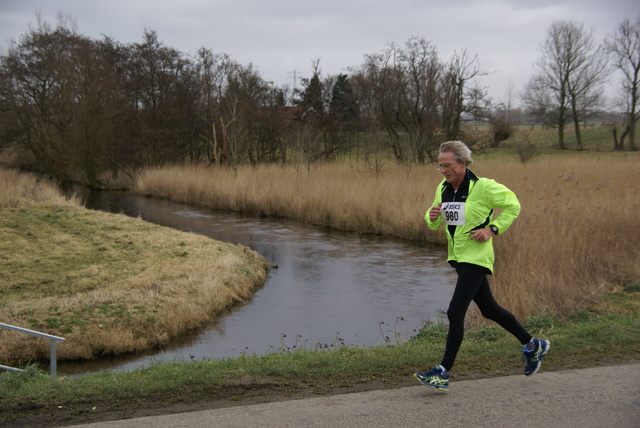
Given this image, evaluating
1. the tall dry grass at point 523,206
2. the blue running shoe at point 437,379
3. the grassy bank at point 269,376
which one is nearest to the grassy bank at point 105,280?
the grassy bank at point 269,376

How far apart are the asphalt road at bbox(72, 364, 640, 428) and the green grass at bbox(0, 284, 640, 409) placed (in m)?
0.40

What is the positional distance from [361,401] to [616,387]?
1.96 metres

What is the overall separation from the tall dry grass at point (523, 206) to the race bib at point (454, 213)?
4024 millimetres

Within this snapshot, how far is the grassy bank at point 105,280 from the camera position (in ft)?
35.0

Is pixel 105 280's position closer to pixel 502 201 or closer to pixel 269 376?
pixel 269 376

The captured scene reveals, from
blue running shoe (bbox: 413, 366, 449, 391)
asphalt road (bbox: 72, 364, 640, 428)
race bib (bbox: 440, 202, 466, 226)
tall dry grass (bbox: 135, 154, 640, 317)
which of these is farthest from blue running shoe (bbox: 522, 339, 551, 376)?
tall dry grass (bbox: 135, 154, 640, 317)

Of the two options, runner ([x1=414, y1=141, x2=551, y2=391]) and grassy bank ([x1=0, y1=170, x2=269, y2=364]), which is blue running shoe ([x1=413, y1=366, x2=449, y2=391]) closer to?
runner ([x1=414, y1=141, x2=551, y2=391])

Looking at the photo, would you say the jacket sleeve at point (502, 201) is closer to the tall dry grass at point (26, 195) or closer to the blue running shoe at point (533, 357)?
the blue running shoe at point (533, 357)

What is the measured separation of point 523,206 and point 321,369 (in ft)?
42.6

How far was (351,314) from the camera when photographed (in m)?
12.8

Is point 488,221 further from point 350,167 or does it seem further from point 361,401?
point 350,167

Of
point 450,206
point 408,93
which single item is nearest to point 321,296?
point 450,206

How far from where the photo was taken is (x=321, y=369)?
578cm

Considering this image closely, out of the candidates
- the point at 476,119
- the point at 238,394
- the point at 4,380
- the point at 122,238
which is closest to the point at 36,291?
the point at 122,238
